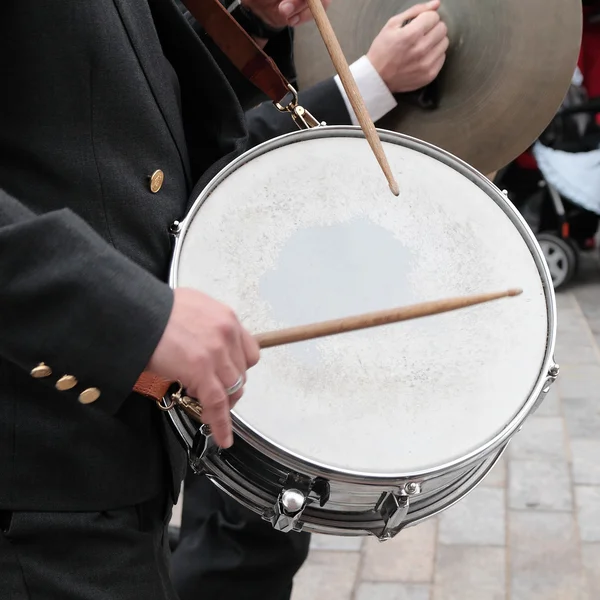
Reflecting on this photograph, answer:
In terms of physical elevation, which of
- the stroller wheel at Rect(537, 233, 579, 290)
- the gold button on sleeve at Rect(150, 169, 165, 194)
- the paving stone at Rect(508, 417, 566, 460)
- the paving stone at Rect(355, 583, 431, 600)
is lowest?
the stroller wheel at Rect(537, 233, 579, 290)

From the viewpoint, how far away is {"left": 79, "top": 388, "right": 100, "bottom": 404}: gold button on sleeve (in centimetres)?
81

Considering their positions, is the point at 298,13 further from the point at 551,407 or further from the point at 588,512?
the point at 551,407

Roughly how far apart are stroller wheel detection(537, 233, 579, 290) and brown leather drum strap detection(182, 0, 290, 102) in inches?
121

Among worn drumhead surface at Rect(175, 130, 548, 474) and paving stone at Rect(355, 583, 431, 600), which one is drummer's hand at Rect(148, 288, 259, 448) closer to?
worn drumhead surface at Rect(175, 130, 548, 474)

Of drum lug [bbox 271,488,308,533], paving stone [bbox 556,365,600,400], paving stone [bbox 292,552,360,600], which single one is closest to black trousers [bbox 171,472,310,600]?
paving stone [bbox 292,552,360,600]

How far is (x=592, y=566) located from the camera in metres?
2.14

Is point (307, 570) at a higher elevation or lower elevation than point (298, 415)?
lower

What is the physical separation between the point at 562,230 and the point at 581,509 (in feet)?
6.51

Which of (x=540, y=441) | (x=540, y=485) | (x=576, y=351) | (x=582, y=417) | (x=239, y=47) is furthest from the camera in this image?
(x=576, y=351)

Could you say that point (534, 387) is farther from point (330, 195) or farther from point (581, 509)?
point (581, 509)

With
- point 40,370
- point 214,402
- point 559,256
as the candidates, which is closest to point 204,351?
point 214,402

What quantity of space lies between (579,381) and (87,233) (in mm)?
2633

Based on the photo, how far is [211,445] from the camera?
1.05 meters

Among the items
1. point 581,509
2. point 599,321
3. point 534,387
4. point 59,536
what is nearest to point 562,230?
point 599,321
